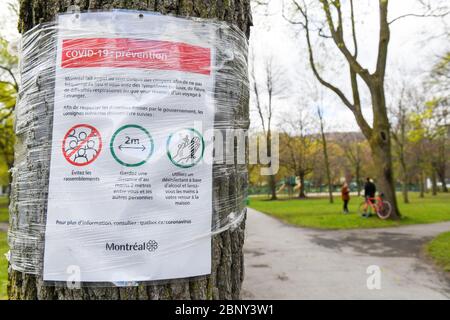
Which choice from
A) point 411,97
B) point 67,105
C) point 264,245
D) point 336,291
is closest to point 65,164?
point 67,105

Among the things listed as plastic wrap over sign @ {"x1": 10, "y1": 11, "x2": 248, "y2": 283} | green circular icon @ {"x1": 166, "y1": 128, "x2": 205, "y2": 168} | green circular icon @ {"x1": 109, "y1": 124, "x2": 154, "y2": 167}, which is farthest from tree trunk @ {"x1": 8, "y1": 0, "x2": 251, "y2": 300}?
green circular icon @ {"x1": 109, "y1": 124, "x2": 154, "y2": 167}

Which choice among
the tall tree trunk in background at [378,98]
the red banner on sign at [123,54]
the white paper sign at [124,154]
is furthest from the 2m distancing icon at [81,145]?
the tall tree trunk in background at [378,98]

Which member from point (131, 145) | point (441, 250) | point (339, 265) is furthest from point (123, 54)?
point (441, 250)

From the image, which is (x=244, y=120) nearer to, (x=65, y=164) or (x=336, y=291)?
(x=65, y=164)

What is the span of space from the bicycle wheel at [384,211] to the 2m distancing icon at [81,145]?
51.2ft

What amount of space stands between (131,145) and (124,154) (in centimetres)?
4

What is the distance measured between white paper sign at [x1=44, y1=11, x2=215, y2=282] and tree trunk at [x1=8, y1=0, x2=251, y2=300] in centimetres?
5

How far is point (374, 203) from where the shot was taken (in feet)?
53.2

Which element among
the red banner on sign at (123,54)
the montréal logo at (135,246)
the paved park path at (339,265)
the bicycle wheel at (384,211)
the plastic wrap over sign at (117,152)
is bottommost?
the paved park path at (339,265)

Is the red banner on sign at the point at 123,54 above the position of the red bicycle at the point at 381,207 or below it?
above

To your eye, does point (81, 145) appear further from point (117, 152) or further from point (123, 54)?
point (123, 54)

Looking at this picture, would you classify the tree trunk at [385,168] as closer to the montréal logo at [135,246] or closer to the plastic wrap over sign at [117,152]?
the plastic wrap over sign at [117,152]

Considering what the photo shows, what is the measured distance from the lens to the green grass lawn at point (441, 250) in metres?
7.65

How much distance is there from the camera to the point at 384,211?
15.2m
